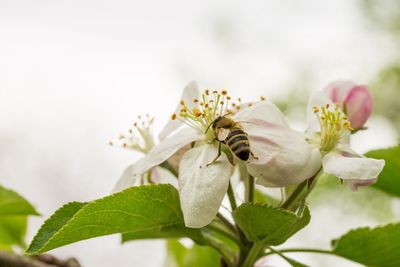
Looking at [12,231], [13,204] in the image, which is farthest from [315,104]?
[12,231]

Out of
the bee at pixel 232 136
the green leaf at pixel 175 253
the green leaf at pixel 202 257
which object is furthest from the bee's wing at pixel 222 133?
the green leaf at pixel 175 253

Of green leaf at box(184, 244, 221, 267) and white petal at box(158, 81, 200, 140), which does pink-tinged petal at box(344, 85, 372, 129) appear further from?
green leaf at box(184, 244, 221, 267)

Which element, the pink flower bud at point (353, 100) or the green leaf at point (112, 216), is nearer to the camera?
the green leaf at point (112, 216)

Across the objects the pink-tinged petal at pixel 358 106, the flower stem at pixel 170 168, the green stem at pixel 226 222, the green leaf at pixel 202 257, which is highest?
the pink-tinged petal at pixel 358 106

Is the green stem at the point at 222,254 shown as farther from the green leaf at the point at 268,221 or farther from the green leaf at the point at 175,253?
the green leaf at the point at 175,253

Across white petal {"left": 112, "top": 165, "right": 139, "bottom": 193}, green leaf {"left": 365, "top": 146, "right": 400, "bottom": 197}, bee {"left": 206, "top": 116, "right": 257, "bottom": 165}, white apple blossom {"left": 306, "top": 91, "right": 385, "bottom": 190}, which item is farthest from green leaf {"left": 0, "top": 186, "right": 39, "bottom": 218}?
green leaf {"left": 365, "top": 146, "right": 400, "bottom": 197}

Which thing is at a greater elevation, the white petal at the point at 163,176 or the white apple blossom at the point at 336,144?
the white apple blossom at the point at 336,144

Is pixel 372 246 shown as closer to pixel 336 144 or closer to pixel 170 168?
pixel 336 144

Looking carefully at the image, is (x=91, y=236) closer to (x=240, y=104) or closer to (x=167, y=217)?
(x=167, y=217)
